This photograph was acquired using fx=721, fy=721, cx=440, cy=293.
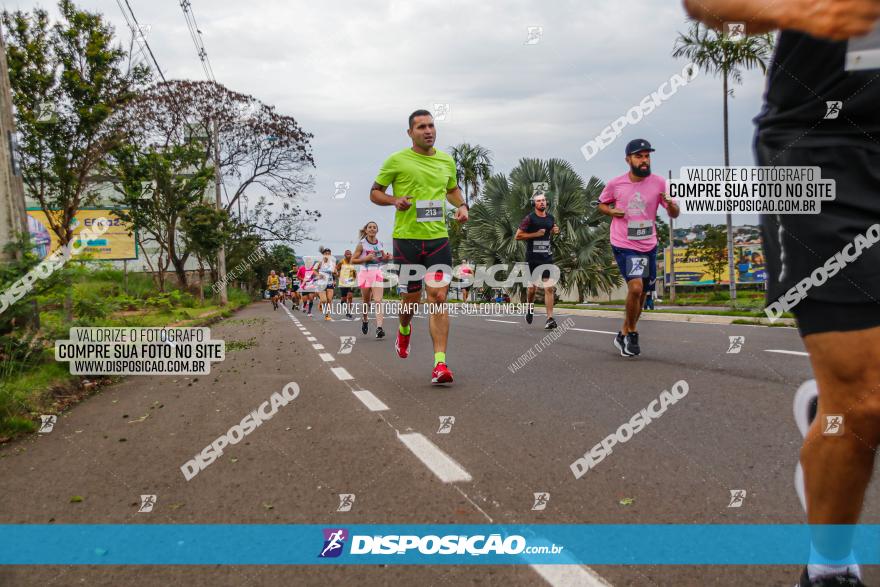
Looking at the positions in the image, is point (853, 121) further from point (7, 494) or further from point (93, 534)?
point (7, 494)

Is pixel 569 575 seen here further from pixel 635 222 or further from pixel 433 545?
pixel 635 222

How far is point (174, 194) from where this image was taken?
27672mm

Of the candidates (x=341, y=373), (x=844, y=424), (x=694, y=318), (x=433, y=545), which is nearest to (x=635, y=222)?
(x=341, y=373)

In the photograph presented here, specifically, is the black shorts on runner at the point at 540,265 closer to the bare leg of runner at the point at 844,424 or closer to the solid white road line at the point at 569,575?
the solid white road line at the point at 569,575

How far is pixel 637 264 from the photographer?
7.99 m

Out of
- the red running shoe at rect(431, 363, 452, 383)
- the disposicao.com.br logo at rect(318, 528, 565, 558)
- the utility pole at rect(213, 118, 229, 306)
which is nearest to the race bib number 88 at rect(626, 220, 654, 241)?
the red running shoe at rect(431, 363, 452, 383)

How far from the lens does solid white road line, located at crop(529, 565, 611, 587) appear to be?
2266 mm

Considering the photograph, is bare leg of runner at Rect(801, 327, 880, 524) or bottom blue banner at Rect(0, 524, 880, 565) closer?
bare leg of runner at Rect(801, 327, 880, 524)

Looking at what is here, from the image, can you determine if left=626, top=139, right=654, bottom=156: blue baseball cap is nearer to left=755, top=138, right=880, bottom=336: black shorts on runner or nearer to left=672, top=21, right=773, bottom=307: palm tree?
left=755, top=138, right=880, bottom=336: black shorts on runner

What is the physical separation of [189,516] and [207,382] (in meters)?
5.00

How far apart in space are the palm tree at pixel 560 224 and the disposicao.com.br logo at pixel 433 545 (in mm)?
24548

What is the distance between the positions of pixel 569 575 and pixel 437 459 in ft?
5.34

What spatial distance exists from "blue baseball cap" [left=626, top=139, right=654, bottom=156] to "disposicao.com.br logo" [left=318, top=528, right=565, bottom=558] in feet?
19.4

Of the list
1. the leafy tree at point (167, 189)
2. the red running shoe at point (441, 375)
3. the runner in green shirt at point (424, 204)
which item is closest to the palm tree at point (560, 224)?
the leafy tree at point (167, 189)
